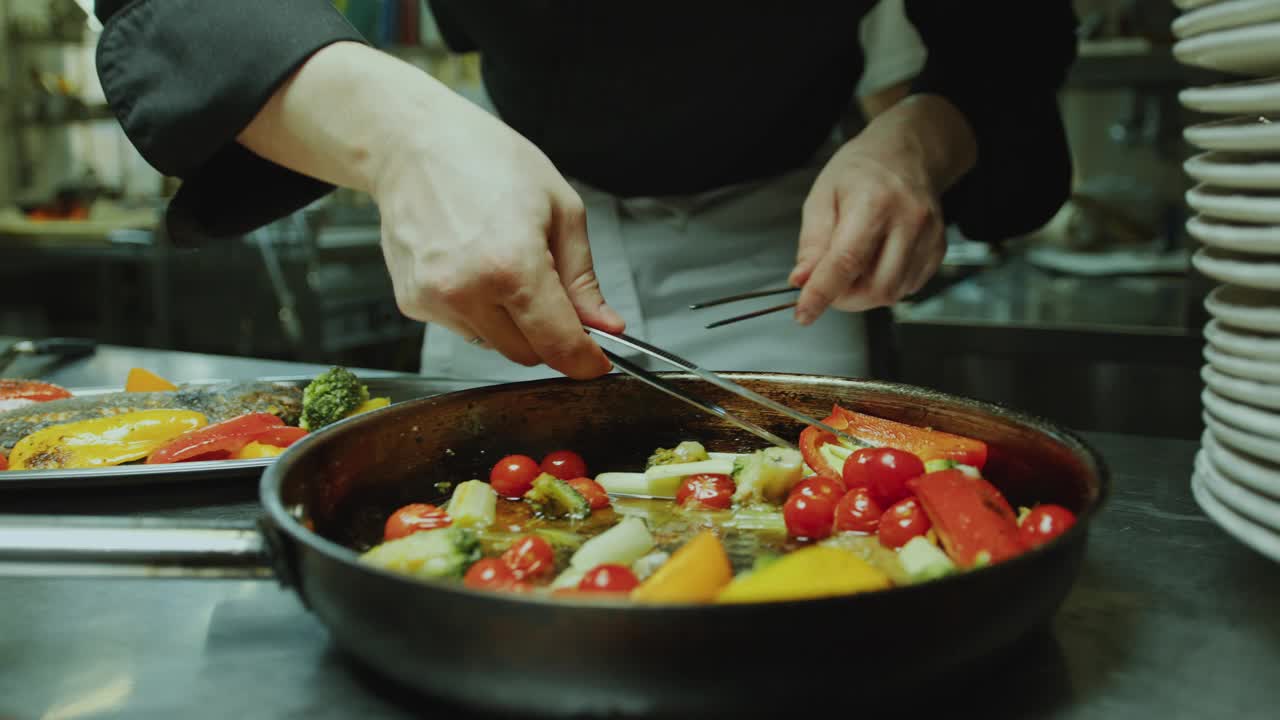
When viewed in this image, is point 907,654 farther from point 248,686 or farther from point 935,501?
point 248,686

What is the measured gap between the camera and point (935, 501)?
0.76 meters

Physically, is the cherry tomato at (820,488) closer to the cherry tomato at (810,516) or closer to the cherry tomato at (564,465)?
the cherry tomato at (810,516)

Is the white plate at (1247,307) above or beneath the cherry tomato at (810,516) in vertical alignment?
above

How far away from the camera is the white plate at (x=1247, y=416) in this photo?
2.22 ft

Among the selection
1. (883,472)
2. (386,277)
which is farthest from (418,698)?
(386,277)

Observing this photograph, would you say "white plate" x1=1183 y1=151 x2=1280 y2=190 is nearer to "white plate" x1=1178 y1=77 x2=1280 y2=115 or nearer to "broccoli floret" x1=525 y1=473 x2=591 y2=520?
"white plate" x1=1178 y1=77 x2=1280 y2=115

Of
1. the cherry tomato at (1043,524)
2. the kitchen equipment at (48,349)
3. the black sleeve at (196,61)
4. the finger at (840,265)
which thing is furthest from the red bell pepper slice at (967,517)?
the kitchen equipment at (48,349)

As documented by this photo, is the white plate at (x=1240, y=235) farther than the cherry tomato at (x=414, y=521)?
No

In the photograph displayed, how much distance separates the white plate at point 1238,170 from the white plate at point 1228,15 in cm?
9

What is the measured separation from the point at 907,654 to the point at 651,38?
108 cm

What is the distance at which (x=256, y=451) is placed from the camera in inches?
43.3

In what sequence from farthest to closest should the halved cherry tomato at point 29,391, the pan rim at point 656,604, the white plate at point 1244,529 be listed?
the halved cherry tomato at point 29,391, the white plate at point 1244,529, the pan rim at point 656,604

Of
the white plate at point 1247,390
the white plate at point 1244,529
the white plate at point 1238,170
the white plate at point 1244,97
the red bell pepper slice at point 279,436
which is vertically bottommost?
the red bell pepper slice at point 279,436

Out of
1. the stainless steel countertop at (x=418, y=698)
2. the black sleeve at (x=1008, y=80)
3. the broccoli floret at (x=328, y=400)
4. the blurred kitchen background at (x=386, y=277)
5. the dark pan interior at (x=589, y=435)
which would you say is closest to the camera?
the stainless steel countertop at (x=418, y=698)
